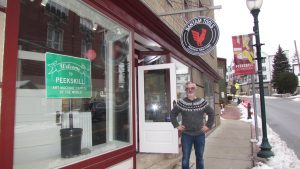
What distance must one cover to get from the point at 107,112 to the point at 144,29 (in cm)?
195

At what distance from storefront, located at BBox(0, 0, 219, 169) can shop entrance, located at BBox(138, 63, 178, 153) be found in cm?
6

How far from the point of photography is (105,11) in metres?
4.53

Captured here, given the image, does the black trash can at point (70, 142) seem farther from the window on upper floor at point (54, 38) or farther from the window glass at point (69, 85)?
the window on upper floor at point (54, 38)

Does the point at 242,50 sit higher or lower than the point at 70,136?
higher

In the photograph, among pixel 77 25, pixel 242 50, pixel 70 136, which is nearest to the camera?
pixel 70 136

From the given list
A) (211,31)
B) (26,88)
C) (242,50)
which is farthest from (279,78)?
(26,88)

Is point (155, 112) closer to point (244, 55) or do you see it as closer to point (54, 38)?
point (54, 38)

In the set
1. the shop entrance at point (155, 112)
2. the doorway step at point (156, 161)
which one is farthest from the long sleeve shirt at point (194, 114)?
the shop entrance at point (155, 112)

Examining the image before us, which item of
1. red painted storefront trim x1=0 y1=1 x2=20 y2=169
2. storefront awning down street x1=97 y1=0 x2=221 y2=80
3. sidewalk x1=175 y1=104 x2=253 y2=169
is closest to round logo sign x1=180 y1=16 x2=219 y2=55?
storefront awning down street x1=97 y1=0 x2=221 y2=80

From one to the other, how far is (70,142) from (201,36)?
3.84 m

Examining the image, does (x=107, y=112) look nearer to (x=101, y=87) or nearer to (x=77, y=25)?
(x=101, y=87)

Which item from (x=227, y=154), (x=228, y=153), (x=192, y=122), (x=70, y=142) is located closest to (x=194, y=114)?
(x=192, y=122)

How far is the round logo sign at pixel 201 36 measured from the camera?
6465 mm

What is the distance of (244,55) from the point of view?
33.2 feet
